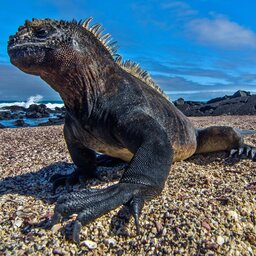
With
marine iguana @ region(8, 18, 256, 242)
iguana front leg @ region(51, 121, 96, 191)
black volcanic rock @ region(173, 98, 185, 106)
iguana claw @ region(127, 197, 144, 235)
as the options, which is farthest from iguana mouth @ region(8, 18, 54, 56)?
black volcanic rock @ region(173, 98, 185, 106)

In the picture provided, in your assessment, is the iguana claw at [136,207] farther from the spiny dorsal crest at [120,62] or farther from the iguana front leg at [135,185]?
the spiny dorsal crest at [120,62]

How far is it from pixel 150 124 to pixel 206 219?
3.35 ft

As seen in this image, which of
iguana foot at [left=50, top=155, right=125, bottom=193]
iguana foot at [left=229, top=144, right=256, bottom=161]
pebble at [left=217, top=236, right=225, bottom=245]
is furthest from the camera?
iguana foot at [left=229, top=144, right=256, bottom=161]

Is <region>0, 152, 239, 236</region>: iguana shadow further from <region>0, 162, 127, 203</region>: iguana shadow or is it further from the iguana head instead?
the iguana head

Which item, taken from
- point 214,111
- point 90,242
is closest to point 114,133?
point 90,242

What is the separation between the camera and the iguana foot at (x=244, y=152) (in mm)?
4559

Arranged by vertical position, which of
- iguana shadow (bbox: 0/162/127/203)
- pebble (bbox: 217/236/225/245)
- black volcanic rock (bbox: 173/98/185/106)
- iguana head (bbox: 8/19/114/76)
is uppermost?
black volcanic rock (bbox: 173/98/185/106)

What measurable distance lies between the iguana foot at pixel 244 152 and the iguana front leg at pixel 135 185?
1.85 meters

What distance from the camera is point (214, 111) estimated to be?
19812 millimetres

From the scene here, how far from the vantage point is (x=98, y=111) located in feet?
11.6

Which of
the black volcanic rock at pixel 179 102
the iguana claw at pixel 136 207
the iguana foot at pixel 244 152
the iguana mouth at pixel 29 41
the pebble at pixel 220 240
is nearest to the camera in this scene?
the pebble at pixel 220 240

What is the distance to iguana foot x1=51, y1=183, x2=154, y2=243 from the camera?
2.56 meters

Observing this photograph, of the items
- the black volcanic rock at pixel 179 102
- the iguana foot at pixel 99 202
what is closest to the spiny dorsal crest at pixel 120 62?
the iguana foot at pixel 99 202

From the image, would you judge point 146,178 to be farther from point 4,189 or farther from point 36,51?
point 4,189
